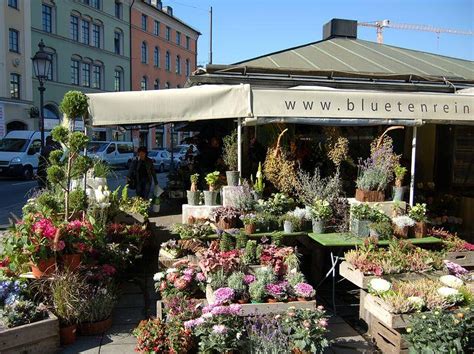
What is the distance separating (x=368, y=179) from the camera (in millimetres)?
5668

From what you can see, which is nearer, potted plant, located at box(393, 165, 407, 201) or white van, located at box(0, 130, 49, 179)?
potted plant, located at box(393, 165, 407, 201)

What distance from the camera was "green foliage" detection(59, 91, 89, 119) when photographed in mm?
5005

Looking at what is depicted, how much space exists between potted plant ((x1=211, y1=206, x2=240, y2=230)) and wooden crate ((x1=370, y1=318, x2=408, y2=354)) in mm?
2003

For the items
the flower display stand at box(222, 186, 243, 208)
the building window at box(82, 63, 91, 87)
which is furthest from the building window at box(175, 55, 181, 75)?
the flower display stand at box(222, 186, 243, 208)

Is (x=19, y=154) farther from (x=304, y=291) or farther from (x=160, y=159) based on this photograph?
(x=304, y=291)

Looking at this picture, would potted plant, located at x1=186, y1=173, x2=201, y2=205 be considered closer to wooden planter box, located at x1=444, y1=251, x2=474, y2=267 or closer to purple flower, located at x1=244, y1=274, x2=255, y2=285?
purple flower, located at x1=244, y1=274, x2=255, y2=285

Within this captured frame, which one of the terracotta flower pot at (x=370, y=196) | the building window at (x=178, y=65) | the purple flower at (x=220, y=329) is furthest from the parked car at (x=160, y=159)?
the building window at (x=178, y=65)

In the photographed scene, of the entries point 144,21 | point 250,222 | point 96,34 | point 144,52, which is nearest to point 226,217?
point 250,222

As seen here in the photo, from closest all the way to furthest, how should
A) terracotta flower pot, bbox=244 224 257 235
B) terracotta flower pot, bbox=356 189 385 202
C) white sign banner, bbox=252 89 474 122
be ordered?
white sign banner, bbox=252 89 474 122
terracotta flower pot, bbox=244 224 257 235
terracotta flower pot, bbox=356 189 385 202

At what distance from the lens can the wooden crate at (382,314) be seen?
3803 millimetres

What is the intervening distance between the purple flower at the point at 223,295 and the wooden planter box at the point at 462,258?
9.35 ft

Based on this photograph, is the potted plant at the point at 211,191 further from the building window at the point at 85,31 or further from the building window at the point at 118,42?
the building window at the point at 118,42

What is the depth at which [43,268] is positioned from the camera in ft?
14.0

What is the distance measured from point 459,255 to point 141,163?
17.5 ft
